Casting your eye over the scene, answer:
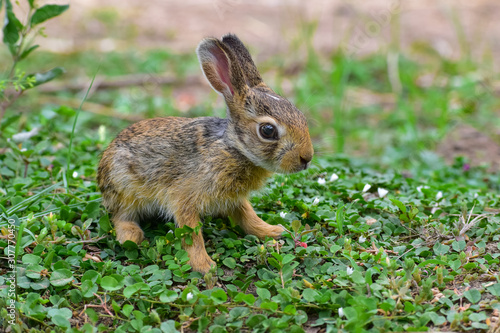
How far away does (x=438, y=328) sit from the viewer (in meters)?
3.15

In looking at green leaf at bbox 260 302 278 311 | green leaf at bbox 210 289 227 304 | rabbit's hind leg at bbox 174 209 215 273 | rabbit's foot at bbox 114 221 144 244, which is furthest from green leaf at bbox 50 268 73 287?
green leaf at bbox 260 302 278 311

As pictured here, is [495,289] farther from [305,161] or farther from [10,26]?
[10,26]

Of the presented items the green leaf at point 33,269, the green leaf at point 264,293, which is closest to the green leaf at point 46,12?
the green leaf at point 33,269

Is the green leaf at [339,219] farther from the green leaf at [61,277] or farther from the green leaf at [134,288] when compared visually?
the green leaf at [61,277]

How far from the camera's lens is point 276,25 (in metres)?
12.5

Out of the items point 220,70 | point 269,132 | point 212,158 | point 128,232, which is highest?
point 220,70

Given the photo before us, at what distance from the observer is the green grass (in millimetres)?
3244

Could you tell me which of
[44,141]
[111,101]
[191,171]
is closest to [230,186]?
A: [191,171]

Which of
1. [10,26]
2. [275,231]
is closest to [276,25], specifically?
[10,26]

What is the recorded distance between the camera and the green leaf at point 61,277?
3477 millimetres

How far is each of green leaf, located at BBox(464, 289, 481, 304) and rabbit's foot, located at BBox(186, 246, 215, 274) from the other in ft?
5.30

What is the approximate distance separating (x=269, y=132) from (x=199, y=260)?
1.02 m

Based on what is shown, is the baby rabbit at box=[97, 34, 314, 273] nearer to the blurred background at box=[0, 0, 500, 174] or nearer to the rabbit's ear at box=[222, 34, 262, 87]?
the rabbit's ear at box=[222, 34, 262, 87]

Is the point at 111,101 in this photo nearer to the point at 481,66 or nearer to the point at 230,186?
the point at 230,186
